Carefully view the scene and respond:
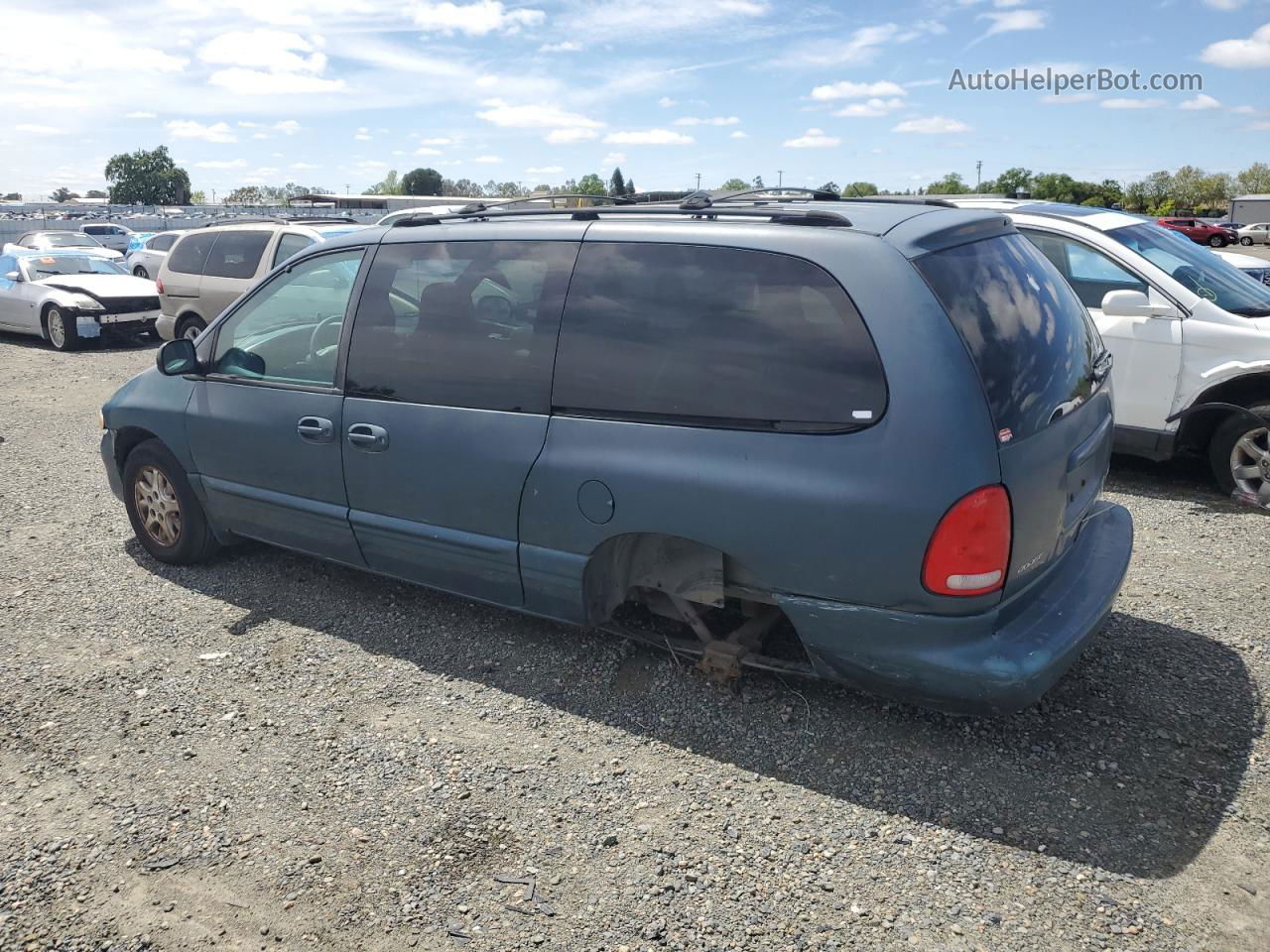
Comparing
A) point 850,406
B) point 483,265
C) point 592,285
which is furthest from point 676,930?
point 483,265

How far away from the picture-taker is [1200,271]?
6715mm

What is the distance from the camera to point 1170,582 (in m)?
5.00

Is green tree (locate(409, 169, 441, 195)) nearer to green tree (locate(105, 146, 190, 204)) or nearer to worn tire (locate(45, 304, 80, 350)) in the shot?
green tree (locate(105, 146, 190, 204))

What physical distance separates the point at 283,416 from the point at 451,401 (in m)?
1.05

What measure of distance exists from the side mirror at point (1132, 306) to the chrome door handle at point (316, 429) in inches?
188

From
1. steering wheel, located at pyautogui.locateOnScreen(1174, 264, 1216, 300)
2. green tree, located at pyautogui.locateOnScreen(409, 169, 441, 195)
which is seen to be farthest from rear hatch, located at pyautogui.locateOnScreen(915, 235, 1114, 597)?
green tree, located at pyautogui.locateOnScreen(409, 169, 441, 195)

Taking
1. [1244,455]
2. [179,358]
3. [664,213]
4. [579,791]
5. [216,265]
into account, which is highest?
[664,213]

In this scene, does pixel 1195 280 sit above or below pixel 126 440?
above

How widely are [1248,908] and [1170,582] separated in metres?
2.59

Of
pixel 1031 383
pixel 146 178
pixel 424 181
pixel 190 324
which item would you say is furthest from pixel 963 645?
pixel 146 178

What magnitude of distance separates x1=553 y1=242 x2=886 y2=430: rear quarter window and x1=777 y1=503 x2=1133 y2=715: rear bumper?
2.22 ft

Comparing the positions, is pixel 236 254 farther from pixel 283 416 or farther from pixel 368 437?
pixel 368 437

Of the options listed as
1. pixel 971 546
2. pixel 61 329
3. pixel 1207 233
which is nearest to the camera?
pixel 971 546

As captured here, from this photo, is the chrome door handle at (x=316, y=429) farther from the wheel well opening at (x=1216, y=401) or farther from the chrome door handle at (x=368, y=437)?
the wheel well opening at (x=1216, y=401)
